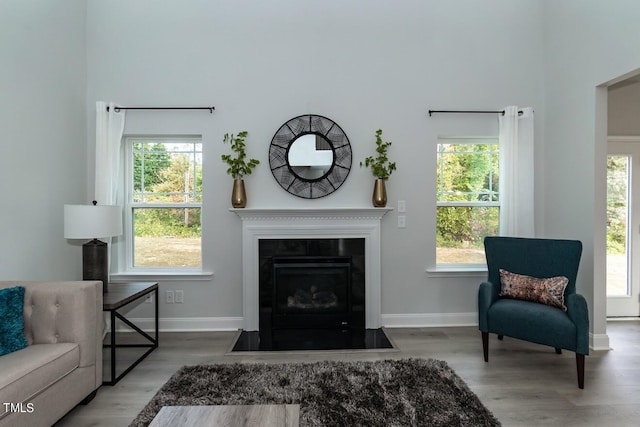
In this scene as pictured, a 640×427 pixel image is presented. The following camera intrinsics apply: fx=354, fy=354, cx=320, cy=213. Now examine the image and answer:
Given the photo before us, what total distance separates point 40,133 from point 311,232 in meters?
2.48

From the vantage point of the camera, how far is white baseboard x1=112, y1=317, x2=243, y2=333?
3.64 meters

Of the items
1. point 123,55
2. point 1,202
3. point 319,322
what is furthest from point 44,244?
point 319,322

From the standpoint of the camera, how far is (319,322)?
11.7 ft

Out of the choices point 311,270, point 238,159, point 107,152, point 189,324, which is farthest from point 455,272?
point 107,152

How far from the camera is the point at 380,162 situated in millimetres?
3588

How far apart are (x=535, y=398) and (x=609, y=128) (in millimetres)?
3183

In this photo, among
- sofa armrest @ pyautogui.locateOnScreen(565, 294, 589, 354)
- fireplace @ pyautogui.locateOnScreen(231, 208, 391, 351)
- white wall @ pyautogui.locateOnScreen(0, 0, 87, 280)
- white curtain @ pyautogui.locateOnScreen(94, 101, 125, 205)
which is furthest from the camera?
fireplace @ pyautogui.locateOnScreen(231, 208, 391, 351)

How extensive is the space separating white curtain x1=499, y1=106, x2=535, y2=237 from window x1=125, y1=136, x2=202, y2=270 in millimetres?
3179

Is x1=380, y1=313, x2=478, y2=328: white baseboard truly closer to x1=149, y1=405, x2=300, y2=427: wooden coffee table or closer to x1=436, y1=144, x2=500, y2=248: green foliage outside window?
x1=436, y1=144, x2=500, y2=248: green foliage outside window

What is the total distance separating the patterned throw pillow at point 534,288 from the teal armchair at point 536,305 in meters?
0.05

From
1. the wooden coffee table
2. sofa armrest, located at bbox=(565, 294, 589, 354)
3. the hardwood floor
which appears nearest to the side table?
the hardwood floor

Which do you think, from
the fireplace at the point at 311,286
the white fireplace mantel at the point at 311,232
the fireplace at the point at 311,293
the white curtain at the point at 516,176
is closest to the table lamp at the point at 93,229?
the white fireplace mantel at the point at 311,232

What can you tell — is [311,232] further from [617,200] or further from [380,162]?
[617,200]

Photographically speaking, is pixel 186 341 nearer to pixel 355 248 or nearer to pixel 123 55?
pixel 355 248
